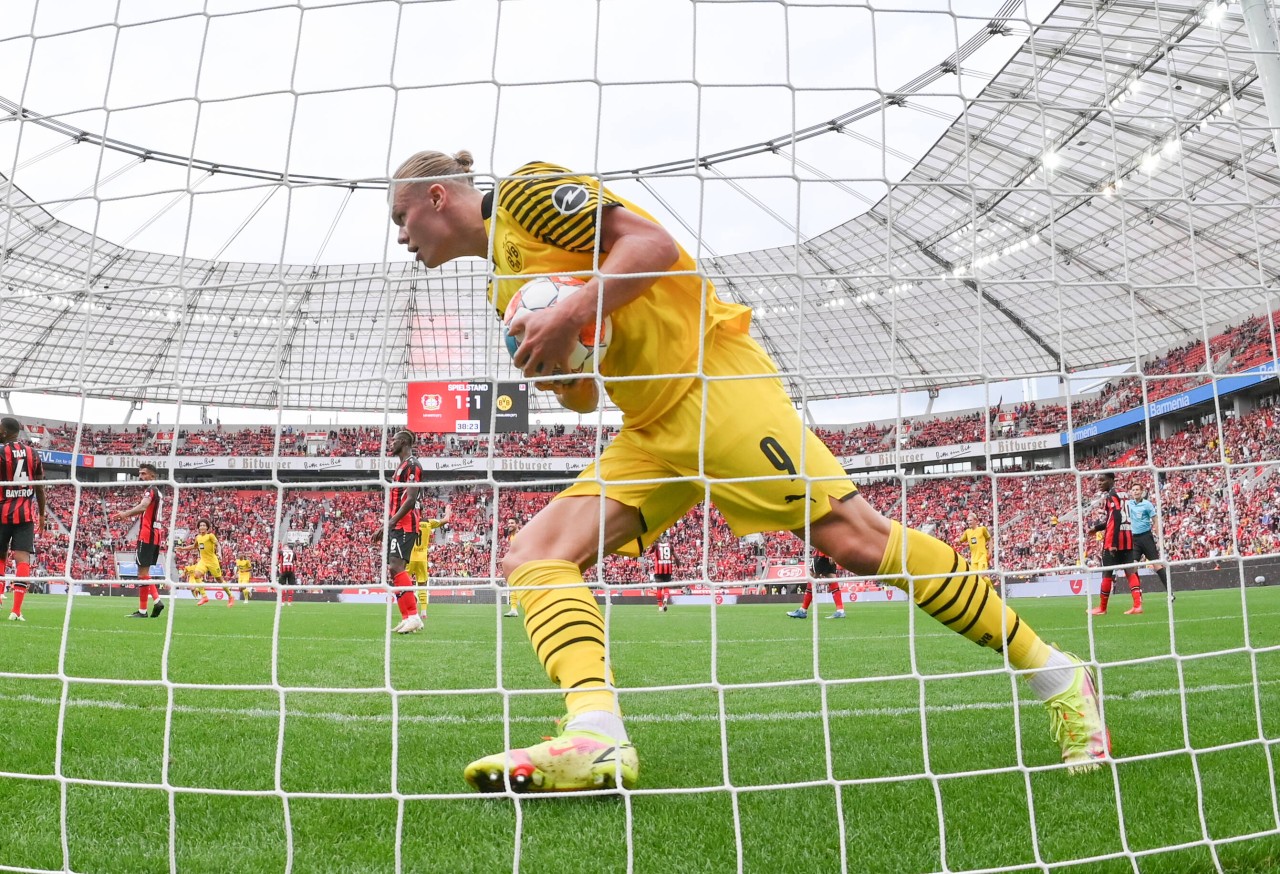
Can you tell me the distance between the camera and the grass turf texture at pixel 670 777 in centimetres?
177

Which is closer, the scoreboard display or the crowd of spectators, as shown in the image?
the crowd of spectators

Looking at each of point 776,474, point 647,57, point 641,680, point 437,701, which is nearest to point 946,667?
point 641,680

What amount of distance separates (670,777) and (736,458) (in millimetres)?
878

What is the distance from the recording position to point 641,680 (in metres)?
4.68

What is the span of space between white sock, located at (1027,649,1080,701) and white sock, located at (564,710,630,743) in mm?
1203

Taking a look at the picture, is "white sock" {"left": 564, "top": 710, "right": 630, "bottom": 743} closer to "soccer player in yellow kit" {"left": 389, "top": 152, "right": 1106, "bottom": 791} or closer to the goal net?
"soccer player in yellow kit" {"left": 389, "top": 152, "right": 1106, "bottom": 791}

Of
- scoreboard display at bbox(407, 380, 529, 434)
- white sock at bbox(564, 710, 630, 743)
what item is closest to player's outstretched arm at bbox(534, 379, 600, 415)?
white sock at bbox(564, 710, 630, 743)

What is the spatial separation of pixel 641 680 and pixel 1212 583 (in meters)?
13.4

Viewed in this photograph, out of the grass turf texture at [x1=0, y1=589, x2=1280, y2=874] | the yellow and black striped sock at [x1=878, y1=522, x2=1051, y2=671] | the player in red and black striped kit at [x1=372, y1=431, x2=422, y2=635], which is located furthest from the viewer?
the player in red and black striped kit at [x1=372, y1=431, x2=422, y2=635]

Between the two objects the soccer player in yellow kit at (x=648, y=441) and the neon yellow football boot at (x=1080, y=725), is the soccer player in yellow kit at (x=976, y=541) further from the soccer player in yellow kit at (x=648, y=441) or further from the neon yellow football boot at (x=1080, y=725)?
the soccer player in yellow kit at (x=648, y=441)

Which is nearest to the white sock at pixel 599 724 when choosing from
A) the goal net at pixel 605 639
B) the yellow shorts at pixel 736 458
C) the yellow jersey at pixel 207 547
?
the goal net at pixel 605 639

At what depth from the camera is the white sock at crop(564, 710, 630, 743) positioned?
209cm

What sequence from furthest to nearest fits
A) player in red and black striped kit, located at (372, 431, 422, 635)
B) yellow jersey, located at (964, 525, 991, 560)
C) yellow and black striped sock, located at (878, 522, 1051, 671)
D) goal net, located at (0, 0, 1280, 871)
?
1. yellow jersey, located at (964, 525, 991, 560)
2. player in red and black striped kit, located at (372, 431, 422, 635)
3. yellow and black striped sock, located at (878, 522, 1051, 671)
4. goal net, located at (0, 0, 1280, 871)

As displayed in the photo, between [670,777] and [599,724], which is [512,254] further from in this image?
Answer: [670,777]
